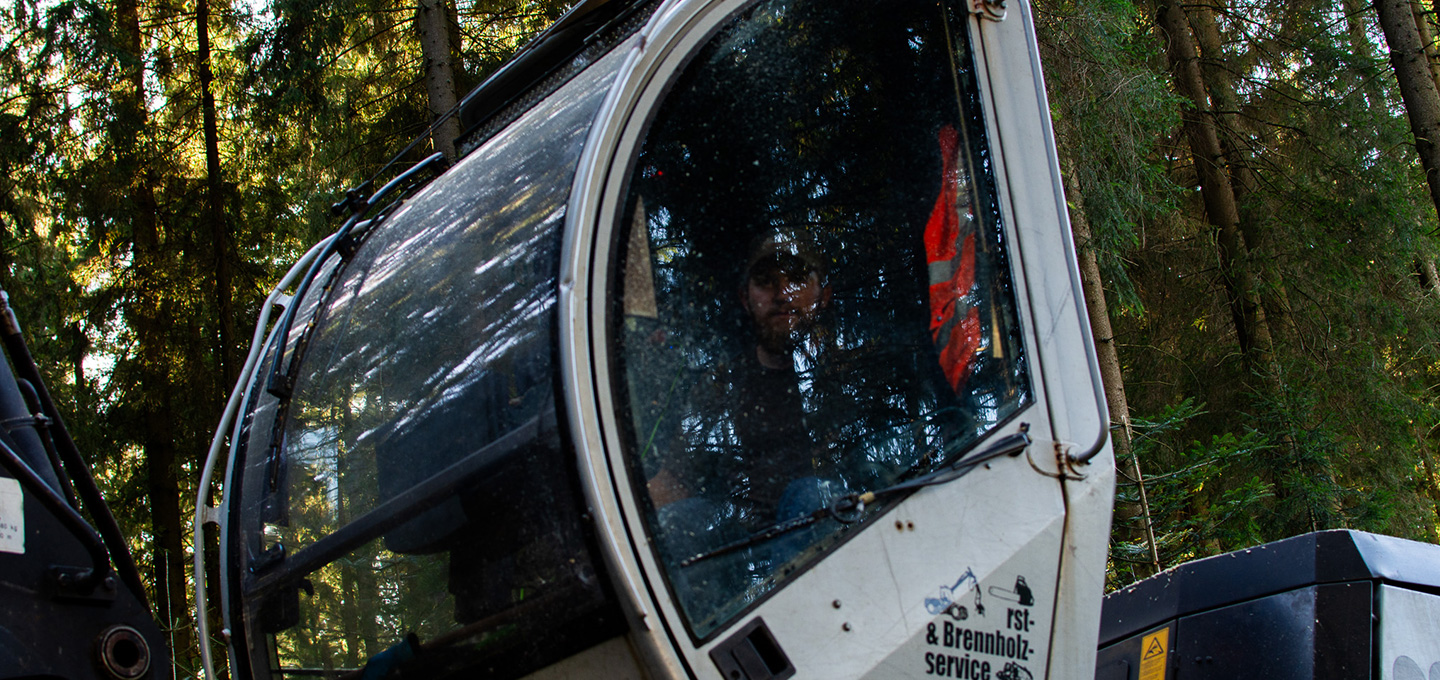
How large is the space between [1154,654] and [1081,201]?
5.49 metres

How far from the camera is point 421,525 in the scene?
1885 mm

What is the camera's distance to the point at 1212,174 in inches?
491

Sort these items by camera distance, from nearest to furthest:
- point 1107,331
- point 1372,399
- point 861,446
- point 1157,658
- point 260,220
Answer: point 861,446 < point 1157,658 < point 1107,331 < point 1372,399 < point 260,220

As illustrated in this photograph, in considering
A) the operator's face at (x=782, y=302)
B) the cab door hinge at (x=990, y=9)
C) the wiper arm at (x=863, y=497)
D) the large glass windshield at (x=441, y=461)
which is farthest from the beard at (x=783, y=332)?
the cab door hinge at (x=990, y=9)

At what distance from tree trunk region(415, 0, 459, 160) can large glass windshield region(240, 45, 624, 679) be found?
18.3ft

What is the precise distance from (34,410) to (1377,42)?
44.8 ft

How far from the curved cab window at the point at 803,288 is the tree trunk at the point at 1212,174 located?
1031 centimetres

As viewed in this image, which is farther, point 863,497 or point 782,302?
point 782,302

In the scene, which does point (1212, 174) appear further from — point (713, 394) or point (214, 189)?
point (713, 394)

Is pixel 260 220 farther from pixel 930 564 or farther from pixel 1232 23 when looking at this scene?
pixel 930 564

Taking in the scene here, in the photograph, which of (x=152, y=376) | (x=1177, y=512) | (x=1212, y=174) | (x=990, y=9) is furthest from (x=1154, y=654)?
(x=152, y=376)

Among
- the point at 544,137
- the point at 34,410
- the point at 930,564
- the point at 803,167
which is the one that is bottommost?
the point at 930,564

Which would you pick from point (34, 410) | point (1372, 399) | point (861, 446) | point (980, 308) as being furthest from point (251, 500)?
point (1372, 399)

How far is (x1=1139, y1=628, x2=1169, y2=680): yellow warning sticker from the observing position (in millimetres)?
3008
